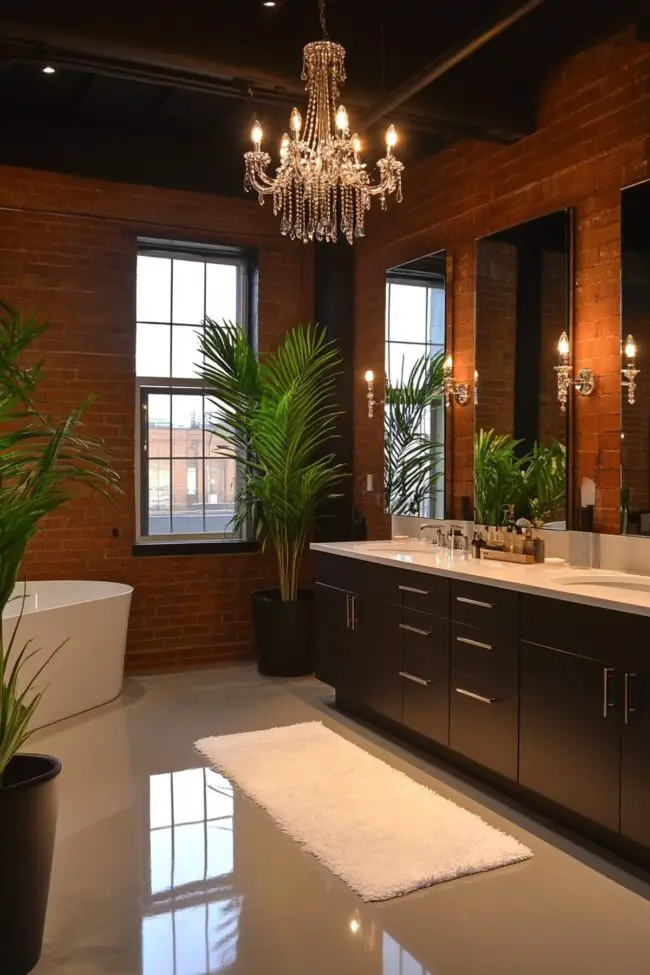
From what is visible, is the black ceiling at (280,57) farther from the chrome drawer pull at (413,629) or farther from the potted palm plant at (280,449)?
the chrome drawer pull at (413,629)

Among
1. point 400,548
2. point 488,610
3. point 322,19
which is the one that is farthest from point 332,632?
point 322,19

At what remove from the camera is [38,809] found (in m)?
2.42

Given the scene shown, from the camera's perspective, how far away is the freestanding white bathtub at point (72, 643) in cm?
472

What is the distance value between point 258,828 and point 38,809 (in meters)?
1.24

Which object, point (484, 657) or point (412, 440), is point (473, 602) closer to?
point (484, 657)

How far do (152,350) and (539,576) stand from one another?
3470 mm

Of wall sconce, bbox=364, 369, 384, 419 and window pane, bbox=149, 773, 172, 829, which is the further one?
wall sconce, bbox=364, 369, 384, 419

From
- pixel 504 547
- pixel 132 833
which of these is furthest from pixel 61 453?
pixel 504 547

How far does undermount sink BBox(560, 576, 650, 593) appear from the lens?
11.8ft

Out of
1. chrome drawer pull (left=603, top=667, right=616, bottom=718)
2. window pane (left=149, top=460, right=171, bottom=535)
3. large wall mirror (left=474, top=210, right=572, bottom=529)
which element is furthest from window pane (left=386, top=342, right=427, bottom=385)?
chrome drawer pull (left=603, top=667, right=616, bottom=718)

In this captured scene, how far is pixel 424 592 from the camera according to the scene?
4184 millimetres

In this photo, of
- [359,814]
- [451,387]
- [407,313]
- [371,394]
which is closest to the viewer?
[359,814]

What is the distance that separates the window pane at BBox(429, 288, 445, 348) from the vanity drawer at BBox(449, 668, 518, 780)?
6.83ft

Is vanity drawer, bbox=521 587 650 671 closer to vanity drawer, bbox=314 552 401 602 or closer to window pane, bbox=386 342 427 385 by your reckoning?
vanity drawer, bbox=314 552 401 602
